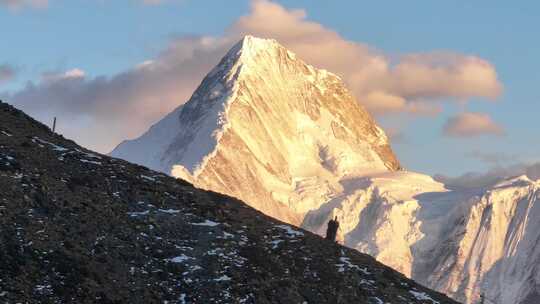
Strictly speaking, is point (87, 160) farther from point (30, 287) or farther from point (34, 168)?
point (30, 287)

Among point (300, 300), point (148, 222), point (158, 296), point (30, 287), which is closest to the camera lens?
point (30, 287)

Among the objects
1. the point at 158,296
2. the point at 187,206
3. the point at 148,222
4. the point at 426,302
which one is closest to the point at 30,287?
the point at 158,296

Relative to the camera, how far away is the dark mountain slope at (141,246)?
62406 millimetres

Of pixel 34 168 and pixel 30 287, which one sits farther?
pixel 34 168

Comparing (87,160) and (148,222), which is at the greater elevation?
(87,160)

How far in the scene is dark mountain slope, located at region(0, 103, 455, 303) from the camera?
6241 cm

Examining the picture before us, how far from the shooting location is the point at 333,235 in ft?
272

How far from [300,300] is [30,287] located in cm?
1541

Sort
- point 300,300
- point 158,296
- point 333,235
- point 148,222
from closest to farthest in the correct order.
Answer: point 158,296 < point 300,300 < point 148,222 < point 333,235

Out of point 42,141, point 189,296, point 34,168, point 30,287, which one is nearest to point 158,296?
point 189,296

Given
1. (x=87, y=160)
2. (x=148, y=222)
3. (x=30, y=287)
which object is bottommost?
(x=30, y=287)

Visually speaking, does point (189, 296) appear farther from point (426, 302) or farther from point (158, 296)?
point (426, 302)

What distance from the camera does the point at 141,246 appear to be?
6862cm

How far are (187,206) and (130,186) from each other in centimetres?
367
